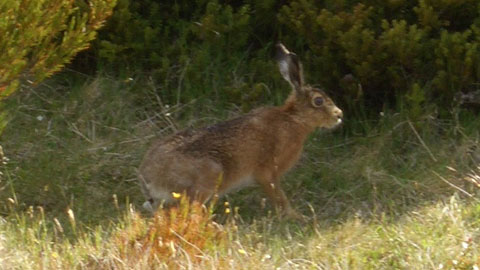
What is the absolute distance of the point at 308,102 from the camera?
7.30 metres

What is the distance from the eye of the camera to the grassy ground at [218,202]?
18.7 feet

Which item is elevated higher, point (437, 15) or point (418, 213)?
point (437, 15)

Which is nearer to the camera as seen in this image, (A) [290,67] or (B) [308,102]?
(A) [290,67]

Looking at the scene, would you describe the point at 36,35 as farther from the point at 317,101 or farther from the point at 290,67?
the point at 317,101

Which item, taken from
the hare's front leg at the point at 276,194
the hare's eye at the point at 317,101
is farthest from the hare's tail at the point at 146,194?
the hare's eye at the point at 317,101

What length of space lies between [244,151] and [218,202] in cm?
44

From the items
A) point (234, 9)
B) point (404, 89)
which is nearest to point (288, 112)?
point (404, 89)

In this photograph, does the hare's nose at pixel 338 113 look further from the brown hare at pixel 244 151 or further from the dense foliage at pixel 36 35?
the dense foliage at pixel 36 35

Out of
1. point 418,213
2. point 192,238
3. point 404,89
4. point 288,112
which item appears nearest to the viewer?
point 192,238

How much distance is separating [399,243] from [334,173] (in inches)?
60.5

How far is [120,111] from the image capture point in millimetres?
7961

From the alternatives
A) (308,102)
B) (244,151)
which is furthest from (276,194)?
(308,102)

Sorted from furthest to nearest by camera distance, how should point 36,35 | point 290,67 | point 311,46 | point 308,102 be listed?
point 311,46
point 308,102
point 290,67
point 36,35

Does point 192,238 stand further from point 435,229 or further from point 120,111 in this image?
point 120,111
